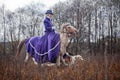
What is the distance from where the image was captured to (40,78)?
11.3 ft

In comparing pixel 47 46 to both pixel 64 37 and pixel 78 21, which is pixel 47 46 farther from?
pixel 78 21

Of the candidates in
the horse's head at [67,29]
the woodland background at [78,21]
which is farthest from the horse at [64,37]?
the woodland background at [78,21]

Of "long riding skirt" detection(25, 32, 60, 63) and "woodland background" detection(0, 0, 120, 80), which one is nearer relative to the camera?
"long riding skirt" detection(25, 32, 60, 63)

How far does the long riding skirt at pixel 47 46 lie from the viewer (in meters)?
6.19

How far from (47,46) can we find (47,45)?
0.07ft

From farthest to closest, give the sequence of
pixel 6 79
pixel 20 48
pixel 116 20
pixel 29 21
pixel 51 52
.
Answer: pixel 29 21 → pixel 116 20 → pixel 20 48 → pixel 51 52 → pixel 6 79

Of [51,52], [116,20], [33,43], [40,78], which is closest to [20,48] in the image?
[33,43]

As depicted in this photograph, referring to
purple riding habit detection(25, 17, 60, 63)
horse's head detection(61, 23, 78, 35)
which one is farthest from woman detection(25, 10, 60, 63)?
horse's head detection(61, 23, 78, 35)

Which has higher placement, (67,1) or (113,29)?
(67,1)

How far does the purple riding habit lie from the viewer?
6.19m

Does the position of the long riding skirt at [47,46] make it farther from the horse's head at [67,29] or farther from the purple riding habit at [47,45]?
the horse's head at [67,29]

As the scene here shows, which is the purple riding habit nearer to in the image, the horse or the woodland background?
the horse

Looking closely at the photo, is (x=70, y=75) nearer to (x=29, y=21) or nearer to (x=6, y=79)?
(x=6, y=79)

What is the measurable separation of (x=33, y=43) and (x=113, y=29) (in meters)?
2.94
